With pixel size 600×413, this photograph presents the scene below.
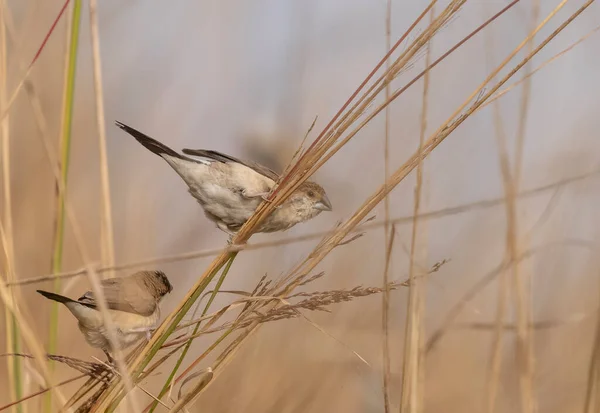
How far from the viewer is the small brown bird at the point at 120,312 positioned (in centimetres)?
108

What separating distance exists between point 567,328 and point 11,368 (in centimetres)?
140

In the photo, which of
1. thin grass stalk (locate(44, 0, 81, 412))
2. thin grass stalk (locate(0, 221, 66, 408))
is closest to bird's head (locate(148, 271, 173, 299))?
thin grass stalk (locate(44, 0, 81, 412))

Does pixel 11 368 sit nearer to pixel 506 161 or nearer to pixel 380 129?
pixel 506 161

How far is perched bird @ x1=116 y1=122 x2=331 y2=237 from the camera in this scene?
4.90 feet

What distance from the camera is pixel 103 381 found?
899mm

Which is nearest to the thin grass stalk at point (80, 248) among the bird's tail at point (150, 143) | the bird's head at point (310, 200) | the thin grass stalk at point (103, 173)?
the thin grass stalk at point (103, 173)

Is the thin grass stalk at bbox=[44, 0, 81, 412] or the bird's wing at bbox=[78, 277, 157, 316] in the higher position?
the thin grass stalk at bbox=[44, 0, 81, 412]

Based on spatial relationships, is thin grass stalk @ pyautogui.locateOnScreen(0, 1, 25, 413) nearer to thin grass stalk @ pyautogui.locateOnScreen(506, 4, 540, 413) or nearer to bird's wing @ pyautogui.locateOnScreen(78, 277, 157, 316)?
bird's wing @ pyautogui.locateOnScreen(78, 277, 157, 316)

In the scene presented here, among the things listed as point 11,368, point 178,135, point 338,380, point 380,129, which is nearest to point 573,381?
point 338,380

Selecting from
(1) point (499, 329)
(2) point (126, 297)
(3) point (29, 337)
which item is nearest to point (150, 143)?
(2) point (126, 297)

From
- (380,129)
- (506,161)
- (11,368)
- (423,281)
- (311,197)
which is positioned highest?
(380,129)

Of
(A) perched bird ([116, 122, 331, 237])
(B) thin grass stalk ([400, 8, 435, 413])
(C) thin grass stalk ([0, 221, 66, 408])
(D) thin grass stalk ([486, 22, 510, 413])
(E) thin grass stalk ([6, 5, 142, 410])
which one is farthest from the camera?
(A) perched bird ([116, 122, 331, 237])

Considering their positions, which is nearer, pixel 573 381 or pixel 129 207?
pixel 573 381

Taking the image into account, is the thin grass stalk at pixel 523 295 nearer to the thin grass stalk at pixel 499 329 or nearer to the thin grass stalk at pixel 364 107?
the thin grass stalk at pixel 499 329
